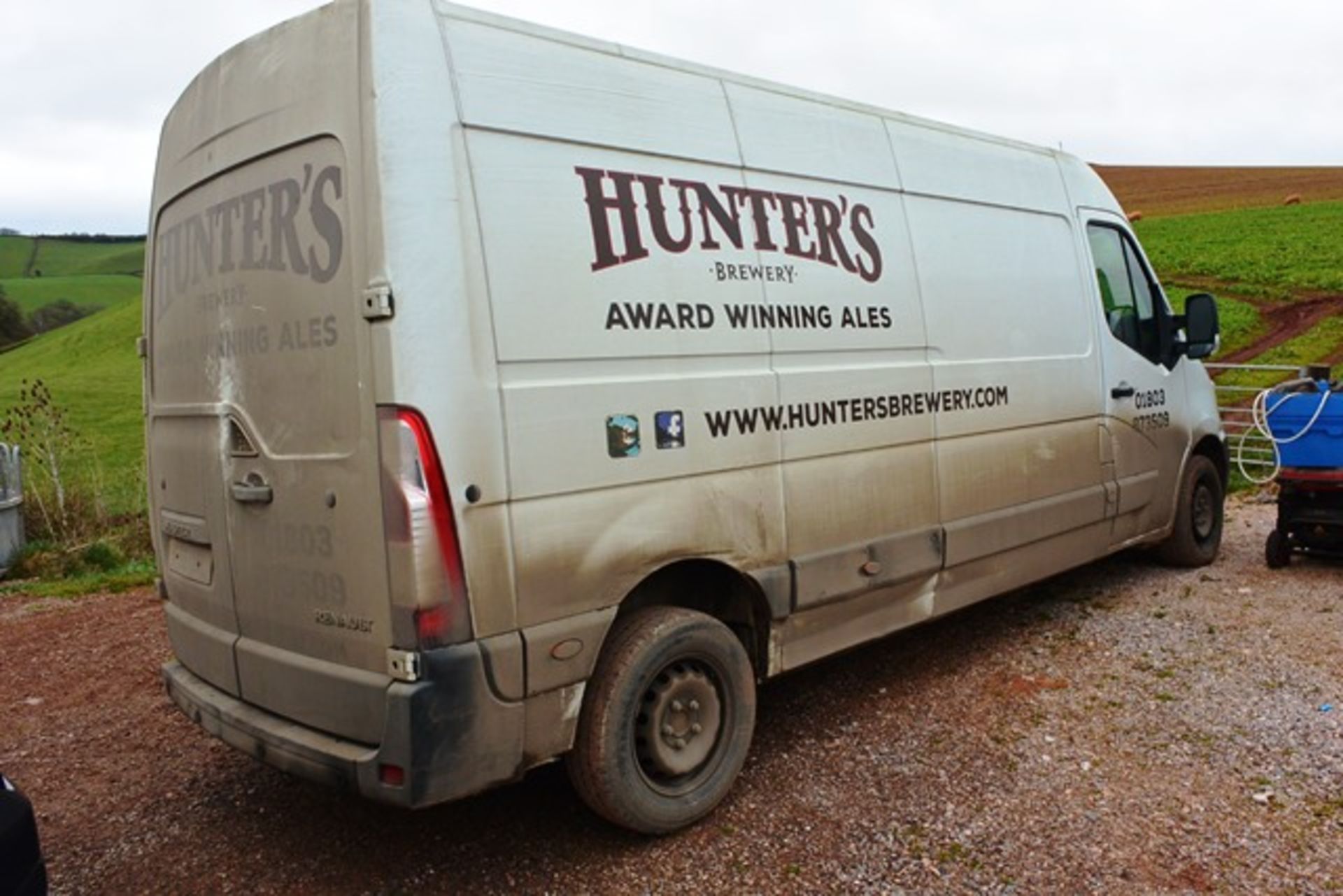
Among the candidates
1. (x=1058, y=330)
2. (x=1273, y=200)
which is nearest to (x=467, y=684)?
(x=1058, y=330)

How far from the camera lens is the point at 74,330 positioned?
1869 inches

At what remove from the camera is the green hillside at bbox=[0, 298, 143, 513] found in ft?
52.6

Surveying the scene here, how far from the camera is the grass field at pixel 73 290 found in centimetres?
6109

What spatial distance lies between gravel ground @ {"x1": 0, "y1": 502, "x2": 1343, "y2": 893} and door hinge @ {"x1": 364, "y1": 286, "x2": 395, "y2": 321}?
1.86 m

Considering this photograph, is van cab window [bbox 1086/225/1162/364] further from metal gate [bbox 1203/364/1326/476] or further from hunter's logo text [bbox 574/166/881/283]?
hunter's logo text [bbox 574/166/881/283]

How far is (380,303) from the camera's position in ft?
9.50

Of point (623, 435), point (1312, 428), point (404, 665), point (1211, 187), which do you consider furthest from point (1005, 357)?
point (1211, 187)

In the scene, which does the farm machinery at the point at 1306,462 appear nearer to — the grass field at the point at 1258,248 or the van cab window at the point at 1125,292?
the van cab window at the point at 1125,292

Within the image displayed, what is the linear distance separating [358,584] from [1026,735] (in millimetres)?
2862

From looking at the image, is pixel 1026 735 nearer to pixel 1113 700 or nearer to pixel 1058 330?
pixel 1113 700

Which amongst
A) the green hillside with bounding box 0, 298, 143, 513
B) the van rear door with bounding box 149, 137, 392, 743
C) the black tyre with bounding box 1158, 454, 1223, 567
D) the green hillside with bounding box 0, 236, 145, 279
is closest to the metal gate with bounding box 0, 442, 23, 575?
the green hillside with bounding box 0, 298, 143, 513

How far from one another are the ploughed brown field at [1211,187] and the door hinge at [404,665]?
4573cm

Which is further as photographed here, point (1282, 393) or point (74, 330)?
point (74, 330)

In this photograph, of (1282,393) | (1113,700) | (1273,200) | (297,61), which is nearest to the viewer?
(297,61)
